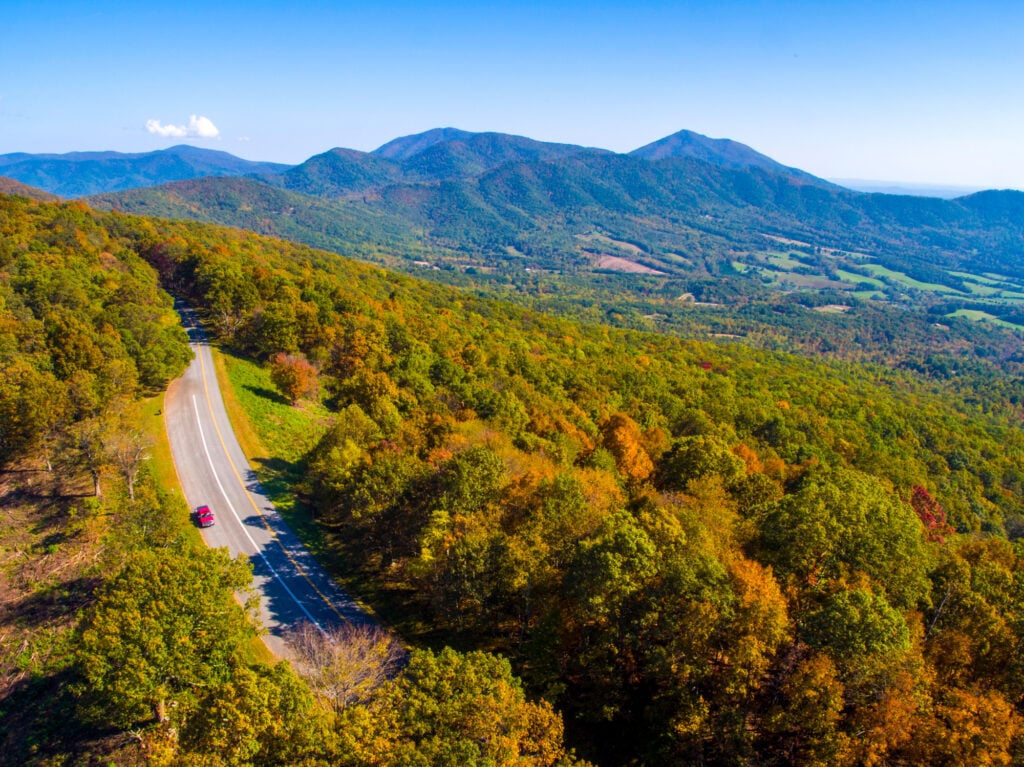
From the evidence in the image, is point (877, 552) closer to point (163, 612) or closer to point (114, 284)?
point (163, 612)

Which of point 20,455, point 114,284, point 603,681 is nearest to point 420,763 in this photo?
point 603,681

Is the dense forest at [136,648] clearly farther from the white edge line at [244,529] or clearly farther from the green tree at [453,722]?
the white edge line at [244,529]

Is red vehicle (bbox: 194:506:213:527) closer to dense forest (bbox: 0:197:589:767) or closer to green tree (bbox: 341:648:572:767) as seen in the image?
dense forest (bbox: 0:197:589:767)

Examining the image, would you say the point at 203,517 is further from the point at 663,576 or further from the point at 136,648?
the point at 663,576

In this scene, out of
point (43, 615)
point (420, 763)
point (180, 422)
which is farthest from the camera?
point (180, 422)

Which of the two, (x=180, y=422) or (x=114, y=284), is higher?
(x=114, y=284)

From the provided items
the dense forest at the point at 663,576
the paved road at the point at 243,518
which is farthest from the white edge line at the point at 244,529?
the dense forest at the point at 663,576
